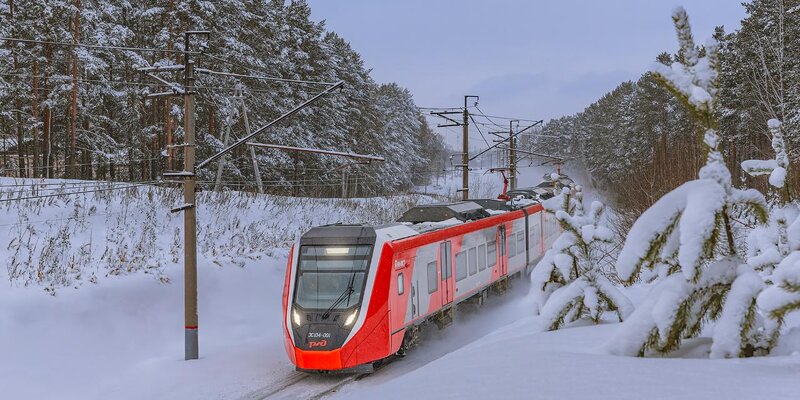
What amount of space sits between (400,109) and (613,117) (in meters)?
27.6

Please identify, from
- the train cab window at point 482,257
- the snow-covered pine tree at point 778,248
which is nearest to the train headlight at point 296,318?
the train cab window at point 482,257

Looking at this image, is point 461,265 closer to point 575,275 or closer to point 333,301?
point 333,301

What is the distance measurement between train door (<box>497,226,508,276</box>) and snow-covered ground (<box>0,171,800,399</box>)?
111cm

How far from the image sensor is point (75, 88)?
1341 inches

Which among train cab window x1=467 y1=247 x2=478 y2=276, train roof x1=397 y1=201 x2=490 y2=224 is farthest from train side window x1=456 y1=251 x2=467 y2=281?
train roof x1=397 y1=201 x2=490 y2=224

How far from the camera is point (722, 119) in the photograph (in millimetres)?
43938

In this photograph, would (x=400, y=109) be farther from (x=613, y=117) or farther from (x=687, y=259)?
(x=687, y=259)

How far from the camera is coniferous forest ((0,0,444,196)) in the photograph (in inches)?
1357

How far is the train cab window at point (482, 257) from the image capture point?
18.7 meters

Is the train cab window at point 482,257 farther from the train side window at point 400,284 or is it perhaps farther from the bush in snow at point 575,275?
the bush in snow at point 575,275

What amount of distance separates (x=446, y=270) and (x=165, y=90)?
24.4m

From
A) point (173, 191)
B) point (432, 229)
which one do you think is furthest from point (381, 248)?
point (173, 191)

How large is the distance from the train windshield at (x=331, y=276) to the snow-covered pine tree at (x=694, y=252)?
28.9ft

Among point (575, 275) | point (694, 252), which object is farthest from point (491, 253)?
point (694, 252)
